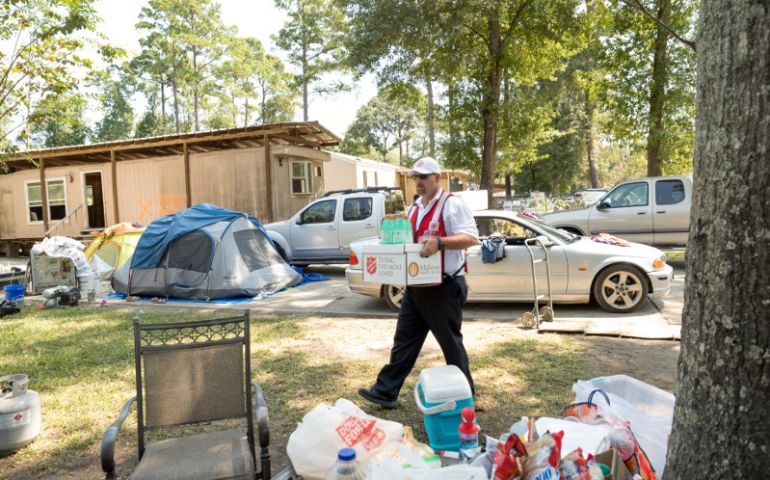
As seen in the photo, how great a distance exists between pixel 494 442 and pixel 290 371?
290 cm

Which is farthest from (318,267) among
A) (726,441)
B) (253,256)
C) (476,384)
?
(726,441)

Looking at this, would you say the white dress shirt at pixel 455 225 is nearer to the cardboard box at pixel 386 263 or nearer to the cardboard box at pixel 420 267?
the cardboard box at pixel 420 267

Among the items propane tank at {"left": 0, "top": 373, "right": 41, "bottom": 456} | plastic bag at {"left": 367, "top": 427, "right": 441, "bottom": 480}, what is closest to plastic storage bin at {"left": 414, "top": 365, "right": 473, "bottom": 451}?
plastic bag at {"left": 367, "top": 427, "right": 441, "bottom": 480}

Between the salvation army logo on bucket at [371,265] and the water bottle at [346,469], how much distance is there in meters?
1.56

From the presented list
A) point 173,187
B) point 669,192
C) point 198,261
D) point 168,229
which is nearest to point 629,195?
point 669,192

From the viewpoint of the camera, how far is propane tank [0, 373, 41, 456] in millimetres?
3754

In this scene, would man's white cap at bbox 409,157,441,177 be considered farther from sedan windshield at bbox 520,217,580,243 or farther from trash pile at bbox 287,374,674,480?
sedan windshield at bbox 520,217,580,243

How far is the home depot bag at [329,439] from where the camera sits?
2.79 m

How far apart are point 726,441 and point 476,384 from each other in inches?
112

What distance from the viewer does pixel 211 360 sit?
300cm

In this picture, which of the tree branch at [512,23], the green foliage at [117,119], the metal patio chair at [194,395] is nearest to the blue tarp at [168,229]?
the metal patio chair at [194,395]

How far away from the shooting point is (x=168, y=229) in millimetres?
9852

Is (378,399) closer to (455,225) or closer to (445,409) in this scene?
(445,409)

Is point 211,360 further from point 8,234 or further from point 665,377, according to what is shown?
point 8,234
